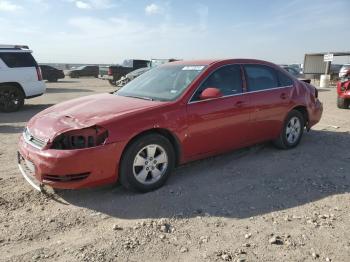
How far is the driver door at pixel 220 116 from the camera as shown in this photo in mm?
Answer: 4934

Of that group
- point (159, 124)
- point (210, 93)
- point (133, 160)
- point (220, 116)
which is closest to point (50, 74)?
point (220, 116)

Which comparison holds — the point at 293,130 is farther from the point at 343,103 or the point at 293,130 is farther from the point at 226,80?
the point at 343,103

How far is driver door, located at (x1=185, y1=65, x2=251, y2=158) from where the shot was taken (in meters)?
4.93

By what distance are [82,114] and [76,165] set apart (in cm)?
71

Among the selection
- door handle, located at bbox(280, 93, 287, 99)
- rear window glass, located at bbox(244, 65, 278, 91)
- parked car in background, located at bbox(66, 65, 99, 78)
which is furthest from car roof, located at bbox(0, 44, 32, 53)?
parked car in background, located at bbox(66, 65, 99, 78)

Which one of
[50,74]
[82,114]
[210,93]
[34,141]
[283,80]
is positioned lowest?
[50,74]

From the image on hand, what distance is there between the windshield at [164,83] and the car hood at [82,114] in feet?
0.84

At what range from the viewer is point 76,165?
158 inches

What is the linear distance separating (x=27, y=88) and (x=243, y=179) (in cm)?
945

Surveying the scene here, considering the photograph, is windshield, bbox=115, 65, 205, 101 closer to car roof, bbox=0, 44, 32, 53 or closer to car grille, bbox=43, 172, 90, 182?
car grille, bbox=43, 172, 90, 182

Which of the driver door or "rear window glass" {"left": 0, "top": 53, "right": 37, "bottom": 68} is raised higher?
"rear window glass" {"left": 0, "top": 53, "right": 37, "bottom": 68}

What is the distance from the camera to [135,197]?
4.44 meters

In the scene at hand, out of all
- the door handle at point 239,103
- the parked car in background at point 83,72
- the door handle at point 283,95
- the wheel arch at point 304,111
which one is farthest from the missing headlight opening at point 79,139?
the parked car in background at point 83,72

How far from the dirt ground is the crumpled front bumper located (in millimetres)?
300
